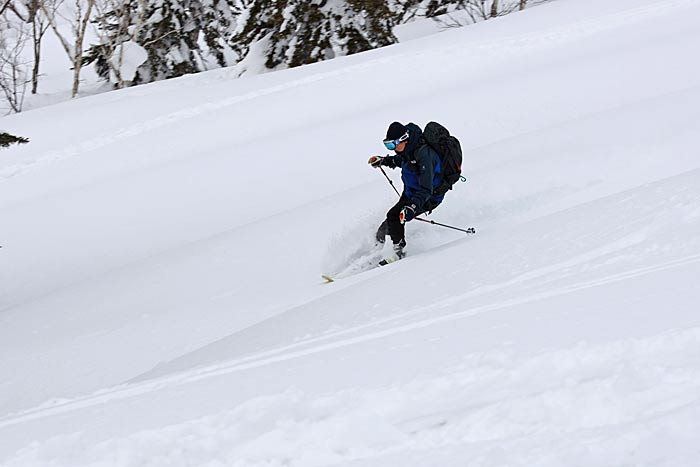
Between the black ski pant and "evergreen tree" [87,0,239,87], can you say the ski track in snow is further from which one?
"evergreen tree" [87,0,239,87]

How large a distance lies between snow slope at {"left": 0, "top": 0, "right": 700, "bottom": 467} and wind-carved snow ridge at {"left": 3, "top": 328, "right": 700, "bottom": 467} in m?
0.01

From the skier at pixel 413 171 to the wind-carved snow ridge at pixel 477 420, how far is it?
156 inches

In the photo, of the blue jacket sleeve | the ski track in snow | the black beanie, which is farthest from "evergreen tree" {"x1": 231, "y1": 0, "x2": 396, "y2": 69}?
the ski track in snow

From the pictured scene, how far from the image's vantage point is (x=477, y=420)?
9.66 ft

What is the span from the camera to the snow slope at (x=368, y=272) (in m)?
3.06

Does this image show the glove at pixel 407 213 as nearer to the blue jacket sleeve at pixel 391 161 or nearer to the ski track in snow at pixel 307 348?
the blue jacket sleeve at pixel 391 161

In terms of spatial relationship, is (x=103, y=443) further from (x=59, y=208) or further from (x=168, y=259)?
(x=59, y=208)

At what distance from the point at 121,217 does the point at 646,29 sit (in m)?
13.3

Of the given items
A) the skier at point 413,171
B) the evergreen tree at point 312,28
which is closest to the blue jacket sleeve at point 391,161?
the skier at point 413,171

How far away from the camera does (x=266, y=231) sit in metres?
9.69

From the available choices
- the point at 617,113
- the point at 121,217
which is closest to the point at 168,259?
the point at 121,217

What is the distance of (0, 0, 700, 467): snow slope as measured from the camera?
3.06m

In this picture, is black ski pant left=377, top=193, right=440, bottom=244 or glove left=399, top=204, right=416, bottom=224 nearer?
glove left=399, top=204, right=416, bottom=224

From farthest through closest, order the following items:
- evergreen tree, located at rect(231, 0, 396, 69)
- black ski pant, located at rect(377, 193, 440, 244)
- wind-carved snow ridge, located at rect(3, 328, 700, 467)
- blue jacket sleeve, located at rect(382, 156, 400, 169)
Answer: evergreen tree, located at rect(231, 0, 396, 69), blue jacket sleeve, located at rect(382, 156, 400, 169), black ski pant, located at rect(377, 193, 440, 244), wind-carved snow ridge, located at rect(3, 328, 700, 467)
